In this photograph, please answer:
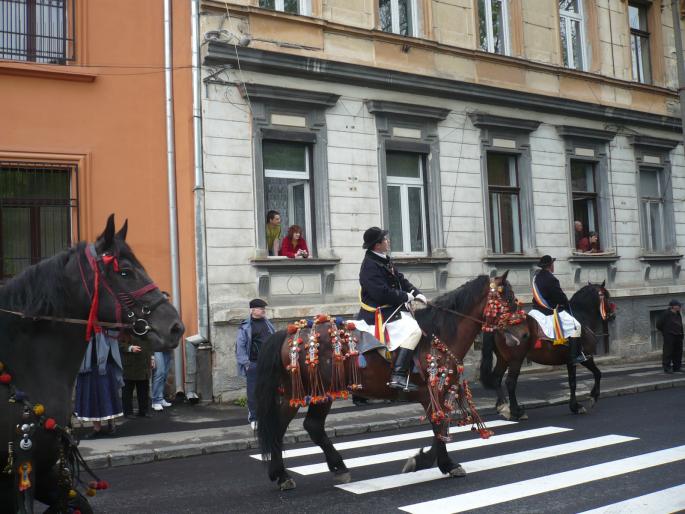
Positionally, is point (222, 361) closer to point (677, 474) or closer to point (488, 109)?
point (677, 474)

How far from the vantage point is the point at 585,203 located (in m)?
19.2

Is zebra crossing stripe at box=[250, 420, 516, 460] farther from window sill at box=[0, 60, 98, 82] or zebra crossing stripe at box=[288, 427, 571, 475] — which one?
window sill at box=[0, 60, 98, 82]

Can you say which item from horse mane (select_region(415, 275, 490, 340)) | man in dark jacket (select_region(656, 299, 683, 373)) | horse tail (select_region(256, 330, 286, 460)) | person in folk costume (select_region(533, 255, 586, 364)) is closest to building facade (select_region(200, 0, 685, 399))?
man in dark jacket (select_region(656, 299, 683, 373))

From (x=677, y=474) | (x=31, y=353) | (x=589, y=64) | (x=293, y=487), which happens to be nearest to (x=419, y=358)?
(x=293, y=487)

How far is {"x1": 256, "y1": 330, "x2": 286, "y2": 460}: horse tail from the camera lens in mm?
6781

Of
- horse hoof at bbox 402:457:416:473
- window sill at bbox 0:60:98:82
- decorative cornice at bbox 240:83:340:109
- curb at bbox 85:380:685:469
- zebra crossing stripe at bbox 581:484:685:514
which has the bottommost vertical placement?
zebra crossing stripe at bbox 581:484:685:514

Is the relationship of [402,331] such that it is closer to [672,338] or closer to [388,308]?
[388,308]

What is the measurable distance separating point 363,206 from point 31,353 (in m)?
10.8

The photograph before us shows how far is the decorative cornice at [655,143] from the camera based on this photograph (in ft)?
65.7

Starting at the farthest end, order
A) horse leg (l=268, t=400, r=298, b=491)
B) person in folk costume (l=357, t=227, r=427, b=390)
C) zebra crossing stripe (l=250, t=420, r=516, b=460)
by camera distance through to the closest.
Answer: zebra crossing stripe (l=250, t=420, r=516, b=460) → person in folk costume (l=357, t=227, r=427, b=390) → horse leg (l=268, t=400, r=298, b=491)

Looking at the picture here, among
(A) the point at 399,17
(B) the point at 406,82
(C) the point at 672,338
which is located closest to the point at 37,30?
(B) the point at 406,82

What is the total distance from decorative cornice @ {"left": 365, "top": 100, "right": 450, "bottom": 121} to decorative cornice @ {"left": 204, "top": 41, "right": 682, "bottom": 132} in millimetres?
371

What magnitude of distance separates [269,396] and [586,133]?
14.6 meters

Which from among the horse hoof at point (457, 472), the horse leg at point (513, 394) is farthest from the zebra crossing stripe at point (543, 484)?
the horse leg at point (513, 394)
